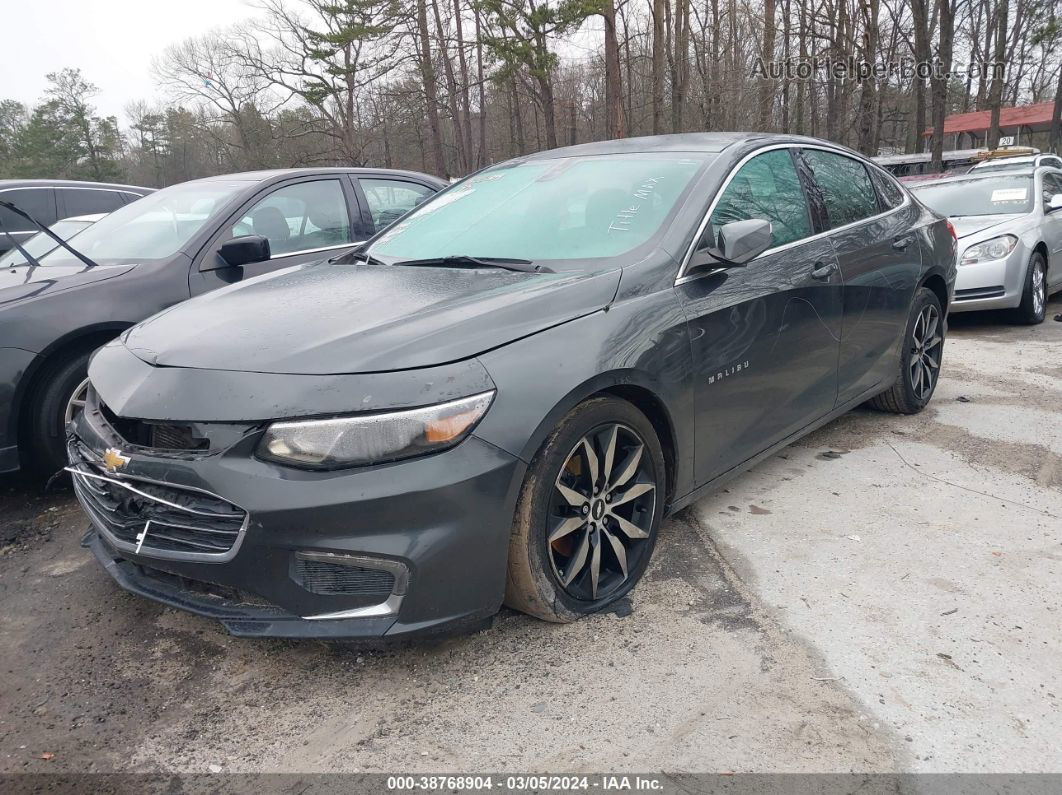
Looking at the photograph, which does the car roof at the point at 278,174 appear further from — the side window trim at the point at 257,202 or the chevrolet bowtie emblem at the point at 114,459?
the chevrolet bowtie emblem at the point at 114,459

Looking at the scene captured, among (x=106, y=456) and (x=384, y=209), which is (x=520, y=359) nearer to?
(x=106, y=456)

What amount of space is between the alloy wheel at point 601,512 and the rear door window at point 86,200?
7240mm

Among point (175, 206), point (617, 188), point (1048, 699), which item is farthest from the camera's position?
point (175, 206)

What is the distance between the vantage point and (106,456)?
241 centimetres

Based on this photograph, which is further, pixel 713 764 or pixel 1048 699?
pixel 1048 699

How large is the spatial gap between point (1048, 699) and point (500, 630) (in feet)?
5.31

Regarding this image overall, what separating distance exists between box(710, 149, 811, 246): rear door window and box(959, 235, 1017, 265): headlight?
4.61m

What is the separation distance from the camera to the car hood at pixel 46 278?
12.7ft

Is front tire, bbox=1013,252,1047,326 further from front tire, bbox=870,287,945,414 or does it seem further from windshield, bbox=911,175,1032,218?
front tire, bbox=870,287,945,414

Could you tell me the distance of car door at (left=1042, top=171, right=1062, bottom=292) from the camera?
7.82 m

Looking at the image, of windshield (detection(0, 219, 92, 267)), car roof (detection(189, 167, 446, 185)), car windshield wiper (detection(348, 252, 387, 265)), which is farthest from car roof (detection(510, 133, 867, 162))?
windshield (detection(0, 219, 92, 267))

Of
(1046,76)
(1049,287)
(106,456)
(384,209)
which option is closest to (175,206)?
(384,209)

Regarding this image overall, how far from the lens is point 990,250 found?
24.4 feet

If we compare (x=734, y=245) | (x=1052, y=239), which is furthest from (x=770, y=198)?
(x=1052, y=239)
